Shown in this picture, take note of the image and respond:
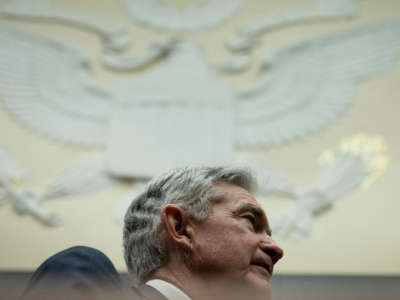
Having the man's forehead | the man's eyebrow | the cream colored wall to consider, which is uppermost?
the man's forehead

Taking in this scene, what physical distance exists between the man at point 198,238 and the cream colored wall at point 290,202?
3.09m

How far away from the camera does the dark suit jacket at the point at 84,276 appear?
1329 millimetres

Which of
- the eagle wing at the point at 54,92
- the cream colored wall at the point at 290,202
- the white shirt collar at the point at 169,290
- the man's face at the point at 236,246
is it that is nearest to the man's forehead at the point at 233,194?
the man's face at the point at 236,246

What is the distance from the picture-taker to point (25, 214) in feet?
16.9

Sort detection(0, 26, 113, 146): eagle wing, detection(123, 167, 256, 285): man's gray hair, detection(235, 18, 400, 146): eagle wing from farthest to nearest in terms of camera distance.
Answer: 1. detection(0, 26, 113, 146): eagle wing
2. detection(235, 18, 400, 146): eagle wing
3. detection(123, 167, 256, 285): man's gray hair

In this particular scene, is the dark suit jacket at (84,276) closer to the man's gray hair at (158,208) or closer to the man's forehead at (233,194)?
the man's gray hair at (158,208)

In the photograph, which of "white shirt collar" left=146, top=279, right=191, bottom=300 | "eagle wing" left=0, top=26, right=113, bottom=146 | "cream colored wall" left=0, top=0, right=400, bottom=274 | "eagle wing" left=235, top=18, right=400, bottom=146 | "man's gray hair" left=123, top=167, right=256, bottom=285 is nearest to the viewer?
"white shirt collar" left=146, top=279, right=191, bottom=300

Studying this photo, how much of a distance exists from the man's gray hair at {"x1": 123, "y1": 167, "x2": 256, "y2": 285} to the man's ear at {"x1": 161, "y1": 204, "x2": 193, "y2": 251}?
2 cm

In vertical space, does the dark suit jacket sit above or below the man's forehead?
below

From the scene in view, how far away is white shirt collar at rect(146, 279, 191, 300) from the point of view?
57.9 inches

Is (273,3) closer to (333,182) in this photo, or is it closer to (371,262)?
(333,182)

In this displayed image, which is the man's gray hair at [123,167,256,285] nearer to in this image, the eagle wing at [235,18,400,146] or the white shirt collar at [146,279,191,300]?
the white shirt collar at [146,279,191,300]

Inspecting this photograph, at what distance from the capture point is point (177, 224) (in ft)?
5.19

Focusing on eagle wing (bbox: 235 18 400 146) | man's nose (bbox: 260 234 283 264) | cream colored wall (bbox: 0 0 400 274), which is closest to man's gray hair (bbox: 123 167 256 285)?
man's nose (bbox: 260 234 283 264)
